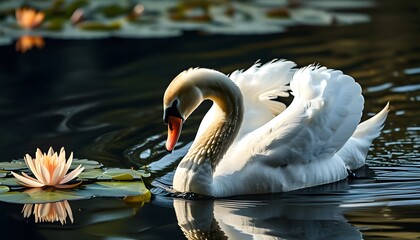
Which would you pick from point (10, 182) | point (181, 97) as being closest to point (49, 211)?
point (10, 182)

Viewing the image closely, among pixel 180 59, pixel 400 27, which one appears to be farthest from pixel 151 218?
pixel 400 27

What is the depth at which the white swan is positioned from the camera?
6168 millimetres

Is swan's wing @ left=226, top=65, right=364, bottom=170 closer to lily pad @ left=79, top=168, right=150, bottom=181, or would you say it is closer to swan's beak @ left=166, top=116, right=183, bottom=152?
swan's beak @ left=166, top=116, right=183, bottom=152

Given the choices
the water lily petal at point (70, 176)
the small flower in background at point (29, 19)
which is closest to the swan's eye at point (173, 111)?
the water lily petal at point (70, 176)

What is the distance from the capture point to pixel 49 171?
6070mm

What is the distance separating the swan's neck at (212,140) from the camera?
244 inches

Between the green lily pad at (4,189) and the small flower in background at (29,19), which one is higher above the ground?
the small flower in background at (29,19)

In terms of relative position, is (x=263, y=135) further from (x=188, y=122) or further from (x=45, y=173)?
(x=188, y=122)

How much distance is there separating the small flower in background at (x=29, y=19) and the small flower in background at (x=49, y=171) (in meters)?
6.01

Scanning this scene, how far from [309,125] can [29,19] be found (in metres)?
6.23

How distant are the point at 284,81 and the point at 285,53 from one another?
411 cm

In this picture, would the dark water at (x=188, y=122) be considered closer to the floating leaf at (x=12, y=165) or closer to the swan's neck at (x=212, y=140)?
the swan's neck at (x=212, y=140)

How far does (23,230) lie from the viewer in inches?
216

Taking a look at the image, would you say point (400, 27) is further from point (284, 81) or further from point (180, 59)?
point (284, 81)
